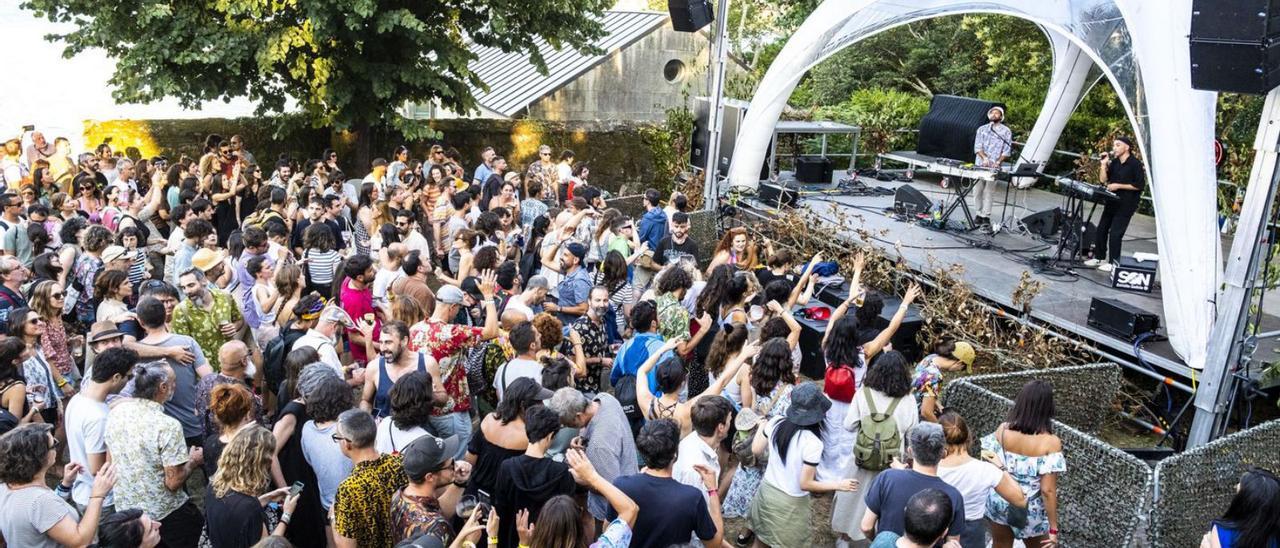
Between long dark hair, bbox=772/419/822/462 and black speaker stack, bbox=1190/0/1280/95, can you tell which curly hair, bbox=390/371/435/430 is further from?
black speaker stack, bbox=1190/0/1280/95

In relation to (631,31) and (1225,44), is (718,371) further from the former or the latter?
(631,31)

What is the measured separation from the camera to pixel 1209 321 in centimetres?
731

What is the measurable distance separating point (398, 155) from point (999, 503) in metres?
8.76

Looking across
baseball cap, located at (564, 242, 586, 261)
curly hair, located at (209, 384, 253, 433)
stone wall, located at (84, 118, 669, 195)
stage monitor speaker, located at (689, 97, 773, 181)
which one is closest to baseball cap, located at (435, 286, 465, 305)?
baseball cap, located at (564, 242, 586, 261)

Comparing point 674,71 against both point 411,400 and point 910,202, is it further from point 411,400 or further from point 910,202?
point 411,400

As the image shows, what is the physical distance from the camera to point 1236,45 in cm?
631

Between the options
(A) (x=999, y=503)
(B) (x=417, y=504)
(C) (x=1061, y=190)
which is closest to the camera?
(B) (x=417, y=504)

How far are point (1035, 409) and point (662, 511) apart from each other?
223 centimetres

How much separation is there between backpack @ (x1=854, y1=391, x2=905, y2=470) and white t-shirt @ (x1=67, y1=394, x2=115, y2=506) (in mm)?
3756

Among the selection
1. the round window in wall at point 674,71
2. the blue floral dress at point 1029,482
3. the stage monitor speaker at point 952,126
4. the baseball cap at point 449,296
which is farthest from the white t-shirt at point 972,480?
the round window in wall at point 674,71

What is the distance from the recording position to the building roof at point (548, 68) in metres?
17.5

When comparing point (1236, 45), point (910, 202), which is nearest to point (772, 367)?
point (1236, 45)

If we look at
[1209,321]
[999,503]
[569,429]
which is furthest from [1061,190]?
[569,429]

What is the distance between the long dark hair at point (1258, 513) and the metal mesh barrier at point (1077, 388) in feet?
8.15
